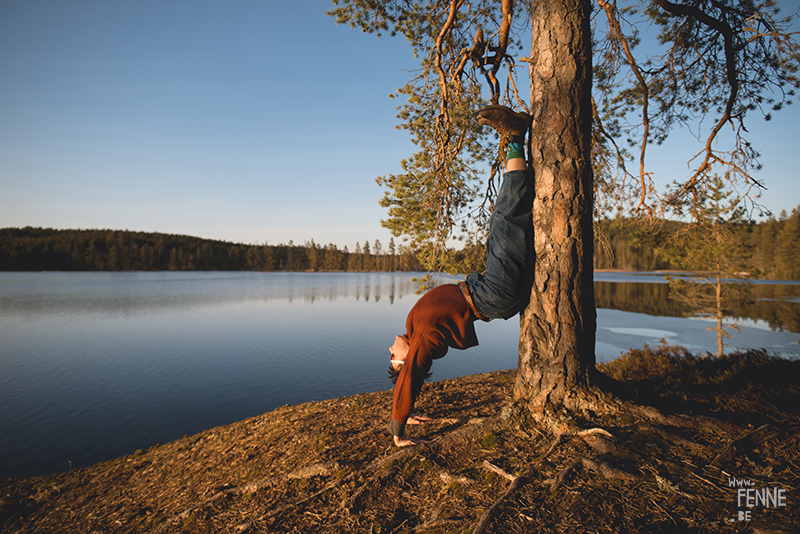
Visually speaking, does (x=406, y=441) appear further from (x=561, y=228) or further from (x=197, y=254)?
(x=197, y=254)

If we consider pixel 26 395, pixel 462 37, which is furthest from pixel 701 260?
pixel 26 395

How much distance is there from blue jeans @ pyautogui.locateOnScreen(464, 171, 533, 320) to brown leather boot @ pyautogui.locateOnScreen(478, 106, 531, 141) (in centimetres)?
35

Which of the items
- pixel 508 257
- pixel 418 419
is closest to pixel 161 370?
pixel 418 419

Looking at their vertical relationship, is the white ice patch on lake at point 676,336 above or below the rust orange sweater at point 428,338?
below

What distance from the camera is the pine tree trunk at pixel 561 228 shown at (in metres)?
2.94

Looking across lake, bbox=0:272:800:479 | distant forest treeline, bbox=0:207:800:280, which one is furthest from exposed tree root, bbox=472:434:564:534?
distant forest treeline, bbox=0:207:800:280

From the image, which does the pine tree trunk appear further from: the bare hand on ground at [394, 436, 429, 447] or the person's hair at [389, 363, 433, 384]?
the bare hand on ground at [394, 436, 429, 447]

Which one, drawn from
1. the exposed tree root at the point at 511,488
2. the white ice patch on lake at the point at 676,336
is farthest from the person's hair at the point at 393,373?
the white ice patch on lake at the point at 676,336

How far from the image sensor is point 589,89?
10.6ft

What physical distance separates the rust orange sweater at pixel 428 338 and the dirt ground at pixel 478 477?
342 millimetres

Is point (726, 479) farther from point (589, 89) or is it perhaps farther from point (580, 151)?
point (589, 89)

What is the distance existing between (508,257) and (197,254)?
129 m

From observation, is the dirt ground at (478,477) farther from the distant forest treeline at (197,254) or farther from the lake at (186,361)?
the distant forest treeline at (197,254)

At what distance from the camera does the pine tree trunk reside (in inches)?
116
